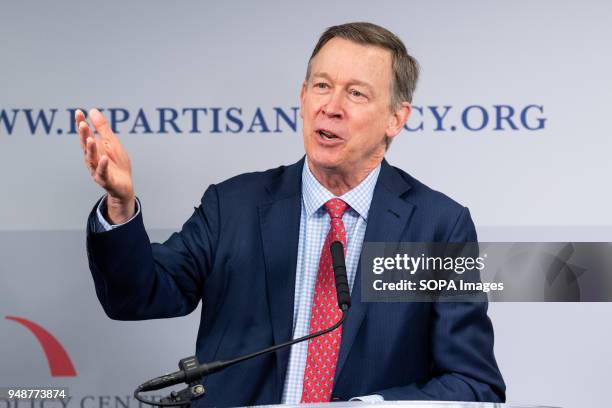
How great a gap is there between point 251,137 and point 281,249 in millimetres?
643

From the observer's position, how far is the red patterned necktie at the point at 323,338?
2.65 meters

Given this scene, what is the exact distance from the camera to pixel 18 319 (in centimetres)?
339

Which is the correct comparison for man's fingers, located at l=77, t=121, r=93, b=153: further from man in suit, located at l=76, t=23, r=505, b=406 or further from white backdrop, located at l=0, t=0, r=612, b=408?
white backdrop, located at l=0, t=0, r=612, b=408

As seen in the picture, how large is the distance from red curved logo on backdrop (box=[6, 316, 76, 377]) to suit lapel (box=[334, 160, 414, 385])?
1.14 m

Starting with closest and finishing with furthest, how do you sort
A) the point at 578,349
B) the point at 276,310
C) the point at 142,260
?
the point at 142,260
the point at 276,310
the point at 578,349

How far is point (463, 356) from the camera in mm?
2674

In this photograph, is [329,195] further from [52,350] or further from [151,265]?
[52,350]

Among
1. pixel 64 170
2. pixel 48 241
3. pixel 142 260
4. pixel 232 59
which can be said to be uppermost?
pixel 232 59

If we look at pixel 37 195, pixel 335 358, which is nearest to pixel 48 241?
pixel 37 195

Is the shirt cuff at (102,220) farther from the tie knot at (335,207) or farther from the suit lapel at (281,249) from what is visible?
the tie knot at (335,207)

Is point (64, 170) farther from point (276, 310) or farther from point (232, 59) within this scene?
point (276, 310)

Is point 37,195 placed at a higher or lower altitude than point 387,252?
higher

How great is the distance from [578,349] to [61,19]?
2018mm

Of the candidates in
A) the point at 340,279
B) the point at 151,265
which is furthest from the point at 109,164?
the point at 340,279
